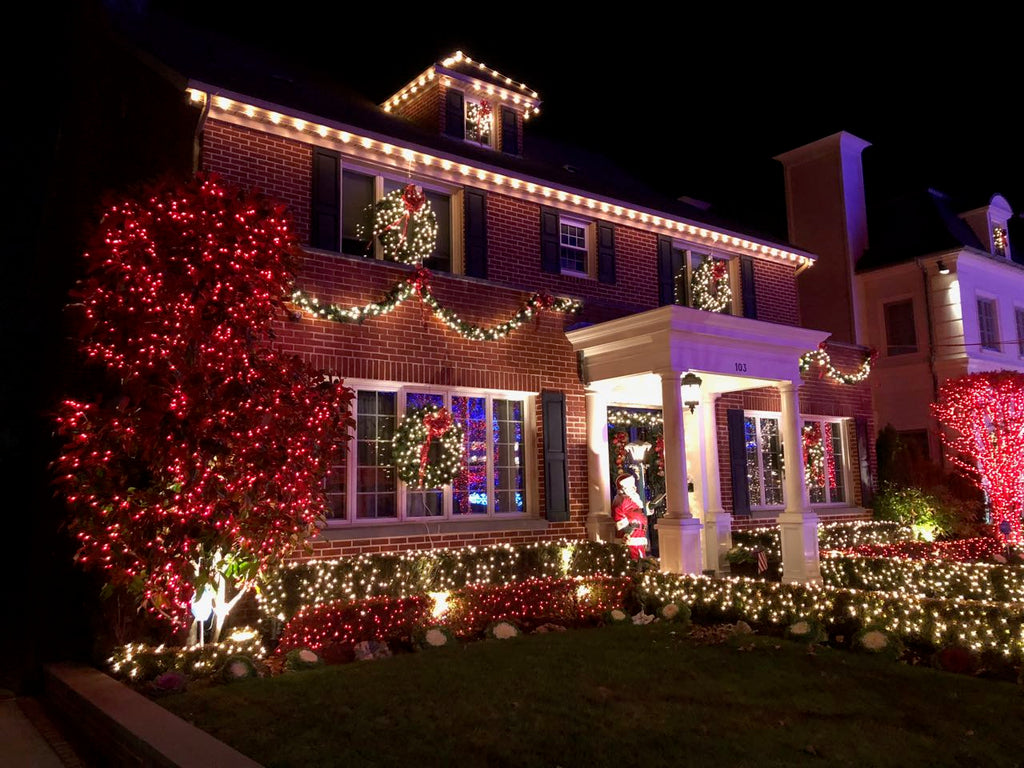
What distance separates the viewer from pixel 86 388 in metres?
7.96

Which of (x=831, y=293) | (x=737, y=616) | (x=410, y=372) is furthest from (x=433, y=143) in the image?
(x=831, y=293)

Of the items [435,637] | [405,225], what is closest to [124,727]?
[435,637]

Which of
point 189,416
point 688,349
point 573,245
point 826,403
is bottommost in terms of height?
point 189,416

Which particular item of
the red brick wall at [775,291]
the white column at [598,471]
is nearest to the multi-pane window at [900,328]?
the red brick wall at [775,291]

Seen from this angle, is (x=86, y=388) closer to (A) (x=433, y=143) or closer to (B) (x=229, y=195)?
(B) (x=229, y=195)

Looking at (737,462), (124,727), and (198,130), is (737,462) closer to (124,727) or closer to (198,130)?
(198,130)

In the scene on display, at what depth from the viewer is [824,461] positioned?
1535 cm

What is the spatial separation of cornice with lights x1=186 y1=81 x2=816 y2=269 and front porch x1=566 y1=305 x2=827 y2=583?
244 cm

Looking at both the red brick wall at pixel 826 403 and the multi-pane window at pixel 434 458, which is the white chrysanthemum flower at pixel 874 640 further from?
the red brick wall at pixel 826 403

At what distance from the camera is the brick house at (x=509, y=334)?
31.8 ft

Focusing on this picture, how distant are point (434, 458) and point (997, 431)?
12514 mm

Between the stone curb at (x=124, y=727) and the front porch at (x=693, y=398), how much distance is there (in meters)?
6.76

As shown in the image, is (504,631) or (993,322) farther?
(993,322)

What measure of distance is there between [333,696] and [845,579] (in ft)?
28.1
